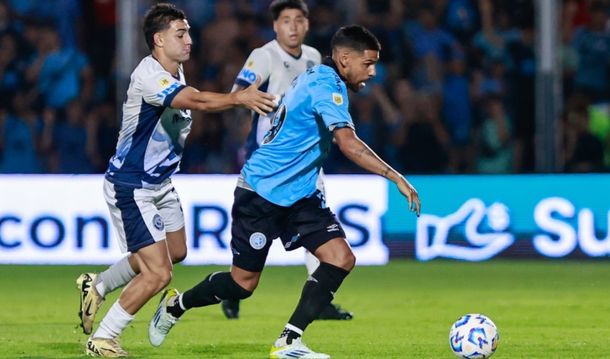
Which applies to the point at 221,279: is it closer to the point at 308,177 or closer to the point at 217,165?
the point at 308,177

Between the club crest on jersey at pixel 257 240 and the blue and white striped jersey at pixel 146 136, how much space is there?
71 centimetres

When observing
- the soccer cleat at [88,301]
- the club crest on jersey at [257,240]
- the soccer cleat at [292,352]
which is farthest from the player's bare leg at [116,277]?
the soccer cleat at [292,352]

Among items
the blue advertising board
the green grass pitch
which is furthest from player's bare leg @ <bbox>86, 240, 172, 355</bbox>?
the blue advertising board

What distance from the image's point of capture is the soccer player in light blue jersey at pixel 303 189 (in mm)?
7355

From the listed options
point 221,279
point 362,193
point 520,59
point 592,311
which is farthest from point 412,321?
point 520,59

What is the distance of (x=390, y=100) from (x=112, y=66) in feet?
11.5

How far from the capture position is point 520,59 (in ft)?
54.6

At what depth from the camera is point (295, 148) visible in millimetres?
7594

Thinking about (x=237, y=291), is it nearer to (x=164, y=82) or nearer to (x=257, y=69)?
(x=164, y=82)

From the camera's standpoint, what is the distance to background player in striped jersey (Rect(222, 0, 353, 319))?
9906mm

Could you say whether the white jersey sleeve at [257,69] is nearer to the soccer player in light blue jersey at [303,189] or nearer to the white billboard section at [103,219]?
the soccer player in light blue jersey at [303,189]

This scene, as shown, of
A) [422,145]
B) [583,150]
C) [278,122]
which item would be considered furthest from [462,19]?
[278,122]

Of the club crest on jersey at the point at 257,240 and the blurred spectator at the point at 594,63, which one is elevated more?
the blurred spectator at the point at 594,63

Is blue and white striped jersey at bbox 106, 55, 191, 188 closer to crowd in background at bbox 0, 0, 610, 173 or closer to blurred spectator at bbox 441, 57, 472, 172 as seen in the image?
crowd in background at bbox 0, 0, 610, 173
